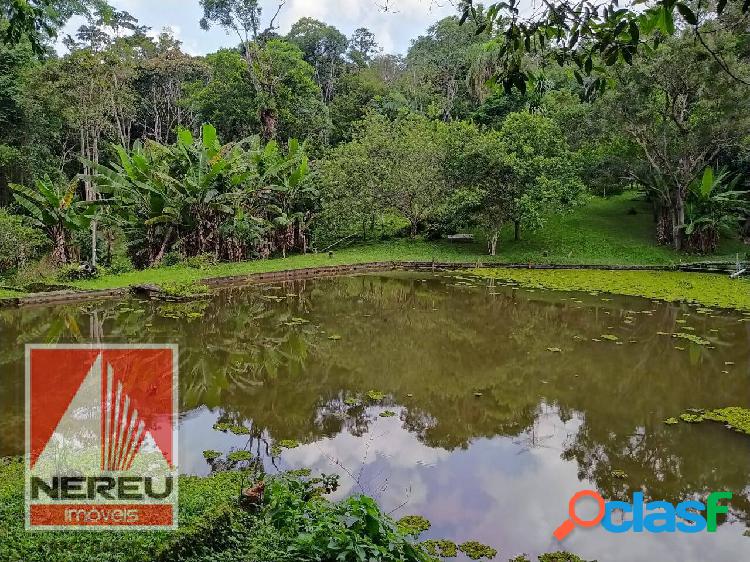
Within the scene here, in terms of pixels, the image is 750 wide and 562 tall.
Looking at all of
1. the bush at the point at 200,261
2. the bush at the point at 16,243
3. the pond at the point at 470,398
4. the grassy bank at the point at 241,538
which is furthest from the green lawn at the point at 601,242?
the grassy bank at the point at 241,538

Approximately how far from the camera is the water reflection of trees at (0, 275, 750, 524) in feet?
19.9

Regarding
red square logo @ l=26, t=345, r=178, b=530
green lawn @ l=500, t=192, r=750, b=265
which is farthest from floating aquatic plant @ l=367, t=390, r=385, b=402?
green lawn @ l=500, t=192, r=750, b=265

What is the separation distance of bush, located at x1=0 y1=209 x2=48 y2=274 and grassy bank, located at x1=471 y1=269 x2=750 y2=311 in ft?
41.0

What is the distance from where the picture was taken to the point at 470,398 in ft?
24.4

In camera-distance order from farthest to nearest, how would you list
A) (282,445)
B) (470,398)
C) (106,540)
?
1. (470,398)
2. (282,445)
3. (106,540)

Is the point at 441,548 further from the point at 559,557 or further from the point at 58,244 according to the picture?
the point at 58,244

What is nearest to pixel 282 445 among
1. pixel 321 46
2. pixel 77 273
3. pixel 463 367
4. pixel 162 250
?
pixel 463 367

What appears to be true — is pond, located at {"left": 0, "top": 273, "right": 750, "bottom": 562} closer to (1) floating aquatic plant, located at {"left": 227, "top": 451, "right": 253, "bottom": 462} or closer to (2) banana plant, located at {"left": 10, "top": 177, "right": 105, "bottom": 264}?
(1) floating aquatic plant, located at {"left": 227, "top": 451, "right": 253, "bottom": 462}

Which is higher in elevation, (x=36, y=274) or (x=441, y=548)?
(x=36, y=274)

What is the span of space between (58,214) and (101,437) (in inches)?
455

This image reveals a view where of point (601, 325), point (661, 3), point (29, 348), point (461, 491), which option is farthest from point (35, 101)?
point (661, 3)

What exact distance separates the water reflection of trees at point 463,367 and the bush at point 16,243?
371 centimetres

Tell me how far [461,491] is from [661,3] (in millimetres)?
4077

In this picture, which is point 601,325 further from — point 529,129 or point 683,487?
point 529,129
